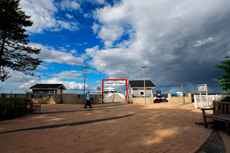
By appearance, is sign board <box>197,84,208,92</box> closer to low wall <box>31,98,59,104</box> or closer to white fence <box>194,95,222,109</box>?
→ white fence <box>194,95,222,109</box>

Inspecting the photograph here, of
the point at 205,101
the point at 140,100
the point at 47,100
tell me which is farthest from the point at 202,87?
the point at 47,100

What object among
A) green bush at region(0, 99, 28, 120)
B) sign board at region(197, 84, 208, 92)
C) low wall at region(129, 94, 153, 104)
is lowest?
low wall at region(129, 94, 153, 104)

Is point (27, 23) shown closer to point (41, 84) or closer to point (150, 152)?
point (150, 152)

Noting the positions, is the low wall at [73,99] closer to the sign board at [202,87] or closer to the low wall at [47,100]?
the low wall at [47,100]

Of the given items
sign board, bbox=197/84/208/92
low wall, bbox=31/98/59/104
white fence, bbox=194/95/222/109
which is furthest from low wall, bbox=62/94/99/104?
sign board, bbox=197/84/208/92

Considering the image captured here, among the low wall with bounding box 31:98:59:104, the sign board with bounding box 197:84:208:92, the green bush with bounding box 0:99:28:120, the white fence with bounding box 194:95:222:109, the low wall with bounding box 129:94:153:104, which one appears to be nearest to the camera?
the green bush with bounding box 0:99:28:120

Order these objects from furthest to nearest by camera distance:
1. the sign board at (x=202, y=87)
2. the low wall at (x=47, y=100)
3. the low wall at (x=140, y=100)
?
1. the low wall at (x=140, y=100)
2. the low wall at (x=47, y=100)
3. the sign board at (x=202, y=87)

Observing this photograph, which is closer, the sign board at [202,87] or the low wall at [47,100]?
the sign board at [202,87]

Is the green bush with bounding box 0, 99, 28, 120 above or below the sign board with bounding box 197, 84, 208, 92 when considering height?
below

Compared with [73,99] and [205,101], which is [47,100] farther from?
[205,101]

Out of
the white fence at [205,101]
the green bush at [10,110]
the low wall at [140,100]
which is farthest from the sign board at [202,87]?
the green bush at [10,110]

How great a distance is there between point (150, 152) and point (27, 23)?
701 inches

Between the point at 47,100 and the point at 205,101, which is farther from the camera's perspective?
the point at 47,100

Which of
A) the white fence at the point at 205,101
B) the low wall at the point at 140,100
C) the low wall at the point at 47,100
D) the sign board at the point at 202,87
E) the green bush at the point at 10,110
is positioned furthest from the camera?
the low wall at the point at 140,100
